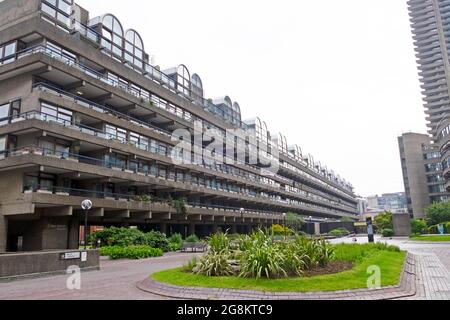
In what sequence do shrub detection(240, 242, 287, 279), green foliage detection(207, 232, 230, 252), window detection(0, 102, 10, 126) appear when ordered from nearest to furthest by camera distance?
shrub detection(240, 242, 287, 279)
green foliage detection(207, 232, 230, 252)
window detection(0, 102, 10, 126)

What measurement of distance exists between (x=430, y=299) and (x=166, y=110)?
38038mm

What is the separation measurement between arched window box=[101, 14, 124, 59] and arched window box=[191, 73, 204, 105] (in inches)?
606

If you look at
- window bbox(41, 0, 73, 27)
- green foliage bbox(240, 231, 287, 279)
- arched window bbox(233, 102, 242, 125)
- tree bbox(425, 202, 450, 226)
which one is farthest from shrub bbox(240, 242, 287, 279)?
tree bbox(425, 202, 450, 226)

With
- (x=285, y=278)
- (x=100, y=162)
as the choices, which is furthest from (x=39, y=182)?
(x=285, y=278)

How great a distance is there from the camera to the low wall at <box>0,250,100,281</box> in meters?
14.9

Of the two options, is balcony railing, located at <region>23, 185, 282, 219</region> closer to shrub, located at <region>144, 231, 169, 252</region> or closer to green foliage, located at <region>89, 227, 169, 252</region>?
green foliage, located at <region>89, 227, 169, 252</region>

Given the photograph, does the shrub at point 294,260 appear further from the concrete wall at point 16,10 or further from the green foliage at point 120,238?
the concrete wall at point 16,10

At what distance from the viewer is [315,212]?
98.2 meters

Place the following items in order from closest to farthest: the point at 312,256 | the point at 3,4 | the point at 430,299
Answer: the point at 430,299, the point at 312,256, the point at 3,4

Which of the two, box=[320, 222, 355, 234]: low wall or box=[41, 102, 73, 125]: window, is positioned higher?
box=[41, 102, 73, 125]: window

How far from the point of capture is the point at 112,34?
126ft

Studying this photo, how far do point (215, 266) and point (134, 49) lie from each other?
34.7 m
